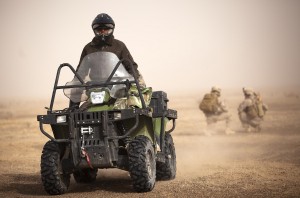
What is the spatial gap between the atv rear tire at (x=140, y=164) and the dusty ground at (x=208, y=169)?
0.16m

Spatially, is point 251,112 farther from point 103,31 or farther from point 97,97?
point 97,97

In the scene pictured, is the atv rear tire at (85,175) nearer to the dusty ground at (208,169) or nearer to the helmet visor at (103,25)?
the dusty ground at (208,169)

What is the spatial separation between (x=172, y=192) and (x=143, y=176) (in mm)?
670

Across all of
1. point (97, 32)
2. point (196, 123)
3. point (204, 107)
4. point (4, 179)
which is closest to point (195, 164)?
point (4, 179)

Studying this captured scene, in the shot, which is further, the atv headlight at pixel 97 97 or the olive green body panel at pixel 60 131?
the olive green body panel at pixel 60 131

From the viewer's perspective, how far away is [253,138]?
75.6ft

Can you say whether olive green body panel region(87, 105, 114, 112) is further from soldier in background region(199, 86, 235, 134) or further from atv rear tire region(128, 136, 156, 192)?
soldier in background region(199, 86, 235, 134)

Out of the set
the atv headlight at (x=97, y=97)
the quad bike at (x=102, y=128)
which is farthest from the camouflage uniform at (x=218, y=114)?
the atv headlight at (x=97, y=97)

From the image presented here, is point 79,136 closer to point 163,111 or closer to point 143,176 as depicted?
point 143,176

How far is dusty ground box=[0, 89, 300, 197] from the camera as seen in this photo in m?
9.95

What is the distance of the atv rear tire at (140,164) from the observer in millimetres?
9359

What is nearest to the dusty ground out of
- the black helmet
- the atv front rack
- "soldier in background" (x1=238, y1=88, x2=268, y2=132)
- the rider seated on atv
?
"soldier in background" (x1=238, y1=88, x2=268, y2=132)

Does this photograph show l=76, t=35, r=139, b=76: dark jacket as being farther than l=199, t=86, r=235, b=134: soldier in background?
No

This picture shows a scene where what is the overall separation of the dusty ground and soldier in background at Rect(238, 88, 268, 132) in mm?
734
